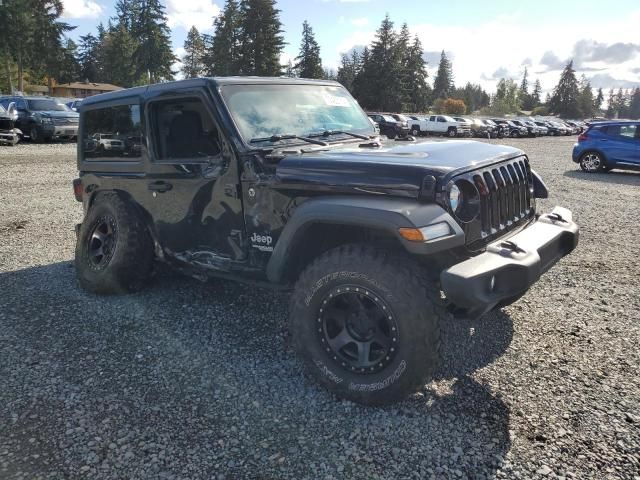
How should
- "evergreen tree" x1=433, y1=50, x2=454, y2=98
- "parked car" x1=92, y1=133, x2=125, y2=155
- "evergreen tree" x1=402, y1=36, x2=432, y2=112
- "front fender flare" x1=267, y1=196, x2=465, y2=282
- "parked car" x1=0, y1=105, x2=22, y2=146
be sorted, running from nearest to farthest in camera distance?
"front fender flare" x1=267, y1=196, x2=465, y2=282, "parked car" x1=92, y1=133, x2=125, y2=155, "parked car" x1=0, y1=105, x2=22, y2=146, "evergreen tree" x1=402, y1=36, x2=432, y2=112, "evergreen tree" x1=433, y1=50, x2=454, y2=98

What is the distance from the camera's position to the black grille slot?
316 centimetres

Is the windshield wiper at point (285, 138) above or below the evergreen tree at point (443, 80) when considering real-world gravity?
below

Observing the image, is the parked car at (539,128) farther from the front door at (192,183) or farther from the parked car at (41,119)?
the front door at (192,183)

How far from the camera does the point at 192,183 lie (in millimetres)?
3875

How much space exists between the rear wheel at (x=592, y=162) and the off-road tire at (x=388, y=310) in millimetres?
13956

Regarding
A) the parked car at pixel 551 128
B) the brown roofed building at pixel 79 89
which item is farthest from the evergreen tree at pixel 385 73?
the brown roofed building at pixel 79 89

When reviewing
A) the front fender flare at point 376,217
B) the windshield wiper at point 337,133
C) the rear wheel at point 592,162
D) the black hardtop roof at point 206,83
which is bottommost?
the rear wheel at point 592,162

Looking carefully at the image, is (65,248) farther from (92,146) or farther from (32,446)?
(32,446)

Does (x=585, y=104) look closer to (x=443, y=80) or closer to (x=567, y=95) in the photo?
(x=567, y=95)

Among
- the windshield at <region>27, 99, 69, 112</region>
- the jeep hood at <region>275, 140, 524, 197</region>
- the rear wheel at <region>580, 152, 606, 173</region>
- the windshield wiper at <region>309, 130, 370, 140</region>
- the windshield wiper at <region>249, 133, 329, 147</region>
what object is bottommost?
the rear wheel at <region>580, 152, 606, 173</region>

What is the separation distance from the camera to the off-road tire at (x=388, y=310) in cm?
278

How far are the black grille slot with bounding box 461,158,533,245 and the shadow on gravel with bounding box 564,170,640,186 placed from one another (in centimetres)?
1072

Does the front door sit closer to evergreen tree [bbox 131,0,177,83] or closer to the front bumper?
the front bumper

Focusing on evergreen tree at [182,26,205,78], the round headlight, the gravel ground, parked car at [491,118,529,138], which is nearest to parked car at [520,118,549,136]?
parked car at [491,118,529,138]
